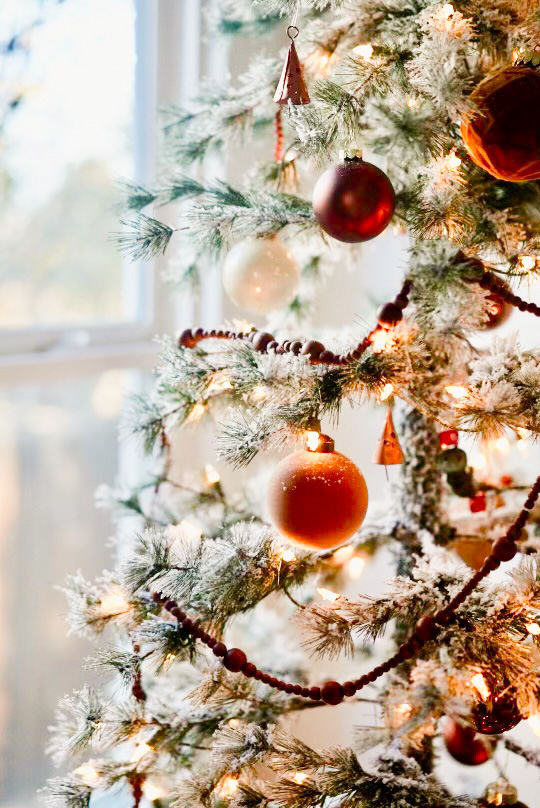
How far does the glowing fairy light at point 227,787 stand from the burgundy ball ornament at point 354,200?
59 centimetres

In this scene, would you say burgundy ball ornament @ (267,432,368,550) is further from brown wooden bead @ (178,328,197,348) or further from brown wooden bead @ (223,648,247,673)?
brown wooden bead @ (178,328,197,348)

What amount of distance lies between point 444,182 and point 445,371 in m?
0.24

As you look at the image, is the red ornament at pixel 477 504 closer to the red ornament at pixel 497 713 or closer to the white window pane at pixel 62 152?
the red ornament at pixel 497 713

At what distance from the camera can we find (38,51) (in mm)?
1297

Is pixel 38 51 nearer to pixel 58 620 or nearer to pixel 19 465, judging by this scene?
pixel 19 465

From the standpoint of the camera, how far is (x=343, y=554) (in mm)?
1103

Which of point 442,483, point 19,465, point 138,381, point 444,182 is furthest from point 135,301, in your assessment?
point 444,182

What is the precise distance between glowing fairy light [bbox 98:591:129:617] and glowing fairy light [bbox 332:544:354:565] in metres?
0.30

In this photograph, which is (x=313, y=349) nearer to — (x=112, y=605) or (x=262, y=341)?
(x=262, y=341)

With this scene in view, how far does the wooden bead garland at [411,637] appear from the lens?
2.74 ft

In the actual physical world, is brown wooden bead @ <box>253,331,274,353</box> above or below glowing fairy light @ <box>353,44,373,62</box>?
below

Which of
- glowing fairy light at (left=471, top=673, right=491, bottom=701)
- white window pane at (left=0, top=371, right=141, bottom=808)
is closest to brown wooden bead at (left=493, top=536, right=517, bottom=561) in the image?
glowing fairy light at (left=471, top=673, right=491, bottom=701)

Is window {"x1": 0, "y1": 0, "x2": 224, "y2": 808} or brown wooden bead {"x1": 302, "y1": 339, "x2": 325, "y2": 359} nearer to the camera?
brown wooden bead {"x1": 302, "y1": 339, "x2": 325, "y2": 359}

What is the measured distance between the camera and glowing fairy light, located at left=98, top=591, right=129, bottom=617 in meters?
0.90
